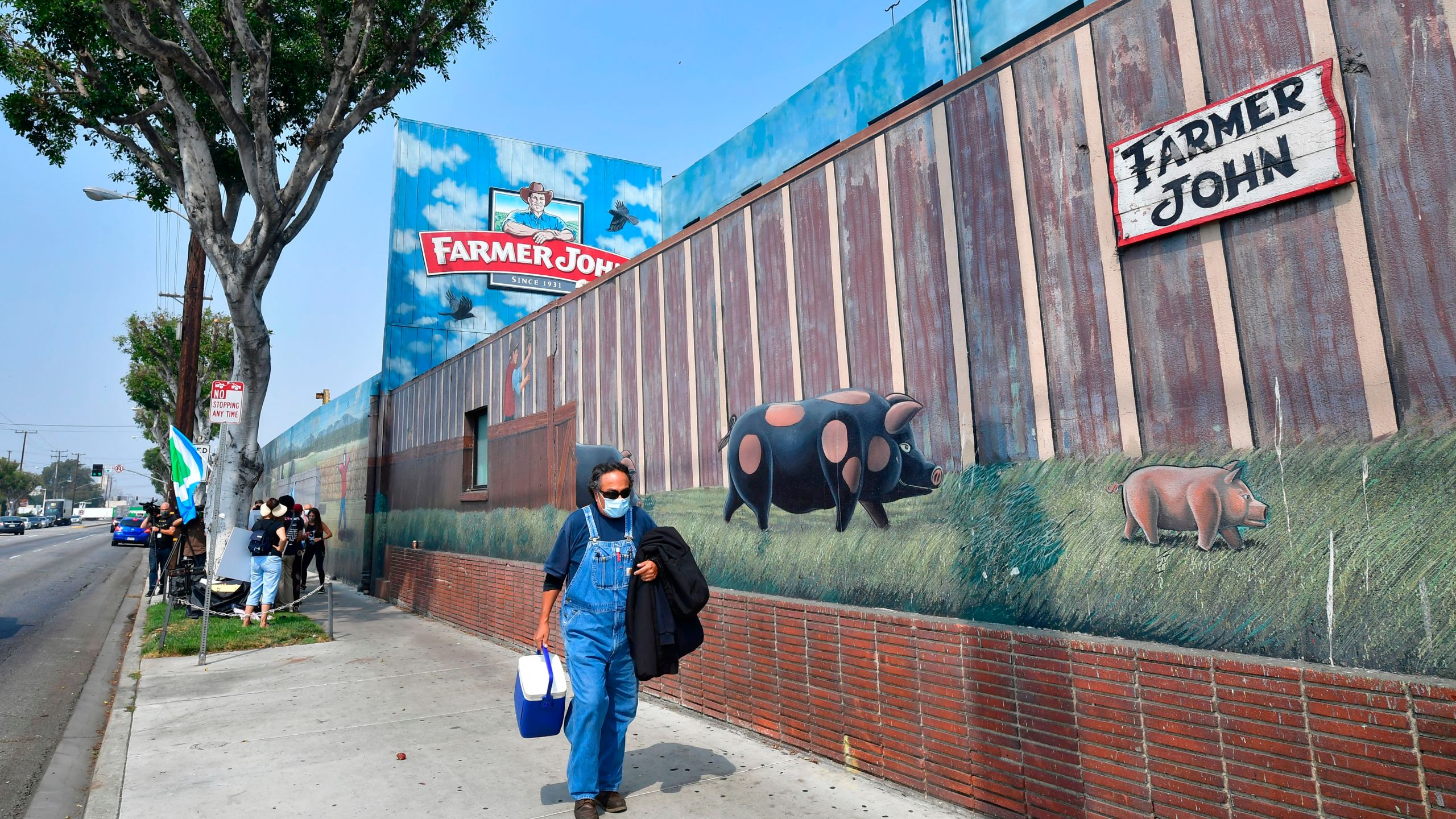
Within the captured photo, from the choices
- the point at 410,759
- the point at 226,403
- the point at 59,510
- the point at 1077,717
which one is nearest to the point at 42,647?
the point at 226,403

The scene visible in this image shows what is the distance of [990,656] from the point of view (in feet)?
13.4

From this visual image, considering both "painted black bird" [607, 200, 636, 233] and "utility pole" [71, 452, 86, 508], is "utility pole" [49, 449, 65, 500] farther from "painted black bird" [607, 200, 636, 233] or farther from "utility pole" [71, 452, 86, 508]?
"painted black bird" [607, 200, 636, 233]

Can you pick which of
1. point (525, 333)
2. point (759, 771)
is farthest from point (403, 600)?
point (759, 771)

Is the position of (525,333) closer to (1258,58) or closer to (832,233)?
(832,233)

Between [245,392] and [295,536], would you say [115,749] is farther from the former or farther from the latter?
[295,536]

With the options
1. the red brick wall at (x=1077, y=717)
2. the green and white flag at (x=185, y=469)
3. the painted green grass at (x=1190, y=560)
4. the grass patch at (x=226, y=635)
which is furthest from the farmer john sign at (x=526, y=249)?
the painted green grass at (x=1190, y=560)

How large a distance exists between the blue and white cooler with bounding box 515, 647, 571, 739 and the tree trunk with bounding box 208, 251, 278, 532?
9.81 m

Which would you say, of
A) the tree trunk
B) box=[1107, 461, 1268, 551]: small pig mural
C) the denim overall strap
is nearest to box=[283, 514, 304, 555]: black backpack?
the tree trunk

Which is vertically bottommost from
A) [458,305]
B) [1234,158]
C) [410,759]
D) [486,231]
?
[410,759]

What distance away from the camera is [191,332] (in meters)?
19.8

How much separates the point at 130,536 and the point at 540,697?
47.8 meters

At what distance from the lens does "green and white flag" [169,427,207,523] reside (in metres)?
10.9

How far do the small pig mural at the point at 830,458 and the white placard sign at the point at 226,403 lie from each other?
845cm

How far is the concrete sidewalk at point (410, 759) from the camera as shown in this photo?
4449 mm
